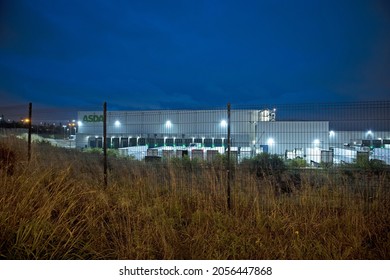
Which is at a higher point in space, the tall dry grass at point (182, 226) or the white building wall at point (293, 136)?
the white building wall at point (293, 136)

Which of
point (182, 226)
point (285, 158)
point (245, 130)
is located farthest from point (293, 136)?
point (182, 226)

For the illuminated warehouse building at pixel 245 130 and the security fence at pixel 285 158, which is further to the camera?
the illuminated warehouse building at pixel 245 130

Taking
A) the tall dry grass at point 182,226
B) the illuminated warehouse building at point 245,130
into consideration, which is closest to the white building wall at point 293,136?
the illuminated warehouse building at point 245,130

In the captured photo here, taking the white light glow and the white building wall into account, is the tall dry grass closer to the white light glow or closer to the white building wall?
the white building wall

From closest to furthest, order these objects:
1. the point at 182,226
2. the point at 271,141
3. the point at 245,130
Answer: the point at 182,226 < the point at 271,141 < the point at 245,130

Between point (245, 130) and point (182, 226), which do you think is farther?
point (245, 130)

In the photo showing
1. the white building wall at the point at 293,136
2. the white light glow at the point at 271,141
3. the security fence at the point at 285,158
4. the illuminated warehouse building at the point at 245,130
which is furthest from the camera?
the white light glow at the point at 271,141

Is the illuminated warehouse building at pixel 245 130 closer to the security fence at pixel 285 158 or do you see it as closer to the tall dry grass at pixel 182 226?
the security fence at pixel 285 158

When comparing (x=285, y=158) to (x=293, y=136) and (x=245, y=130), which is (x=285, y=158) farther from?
(x=245, y=130)

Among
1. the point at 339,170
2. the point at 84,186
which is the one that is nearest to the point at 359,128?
the point at 339,170

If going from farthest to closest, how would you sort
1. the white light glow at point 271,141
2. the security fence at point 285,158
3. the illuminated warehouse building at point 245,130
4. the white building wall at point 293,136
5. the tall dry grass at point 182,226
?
the white light glow at point 271,141, the illuminated warehouse building at point 245,130, the white building wall at point 293,136, the security fence at point 285,158, the tall dry grass at point 182,226

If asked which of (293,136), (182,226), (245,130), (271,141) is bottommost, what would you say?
(182,226)

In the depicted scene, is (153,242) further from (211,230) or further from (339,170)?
(339,170)

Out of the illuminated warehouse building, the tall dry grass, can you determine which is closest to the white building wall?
the illuminated warehouse building
